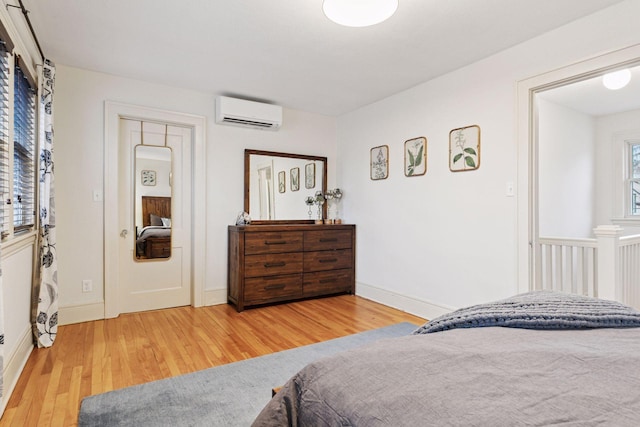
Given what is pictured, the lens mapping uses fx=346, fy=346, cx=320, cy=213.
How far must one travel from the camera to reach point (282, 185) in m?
4.24

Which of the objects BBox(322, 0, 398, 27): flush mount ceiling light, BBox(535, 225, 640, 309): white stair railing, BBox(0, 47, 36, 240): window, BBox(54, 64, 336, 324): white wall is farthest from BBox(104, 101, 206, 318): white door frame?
BBox(535, 225, 640, 309): white stair railing

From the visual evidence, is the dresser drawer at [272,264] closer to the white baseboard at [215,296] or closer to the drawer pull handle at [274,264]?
the drawer pull handle at [274,264]

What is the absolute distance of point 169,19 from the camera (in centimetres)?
230

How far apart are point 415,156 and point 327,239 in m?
1.39

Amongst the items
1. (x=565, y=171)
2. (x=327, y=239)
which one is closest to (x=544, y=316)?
(x=327, y=239)

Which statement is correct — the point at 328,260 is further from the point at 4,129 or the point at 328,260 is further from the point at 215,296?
the point at 4,129

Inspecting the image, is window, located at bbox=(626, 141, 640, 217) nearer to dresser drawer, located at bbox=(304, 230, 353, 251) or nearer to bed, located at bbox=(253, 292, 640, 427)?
dresser drawer, located at bbox=(304, 230, 353, 251)

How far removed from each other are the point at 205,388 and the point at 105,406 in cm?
49

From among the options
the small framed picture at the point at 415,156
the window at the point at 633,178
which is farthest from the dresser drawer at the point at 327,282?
the window at the point at 633,178

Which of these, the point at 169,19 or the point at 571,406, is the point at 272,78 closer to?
the point at 169,19

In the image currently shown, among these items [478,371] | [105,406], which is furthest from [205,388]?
[478,371]

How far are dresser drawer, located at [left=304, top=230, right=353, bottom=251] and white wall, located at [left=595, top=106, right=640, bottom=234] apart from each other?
11.7 feet

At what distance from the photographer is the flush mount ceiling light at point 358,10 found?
1.74 m

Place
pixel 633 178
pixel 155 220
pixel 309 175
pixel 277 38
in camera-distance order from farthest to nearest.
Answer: pixel 633 178
pixel 309 175
pixel 155 220
pixel 277 38
